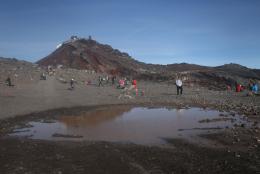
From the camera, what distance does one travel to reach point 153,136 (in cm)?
1452

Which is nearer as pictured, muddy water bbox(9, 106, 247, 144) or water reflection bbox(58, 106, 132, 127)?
muddy water bbox(9, 106, 247, 144)

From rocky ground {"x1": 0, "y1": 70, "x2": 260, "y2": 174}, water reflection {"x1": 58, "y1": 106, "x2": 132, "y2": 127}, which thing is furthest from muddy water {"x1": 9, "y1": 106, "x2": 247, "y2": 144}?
rocky ground {"x1": 0, "y1": 70, "x2": 260, "y2": 174}

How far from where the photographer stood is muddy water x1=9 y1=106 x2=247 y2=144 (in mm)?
14453

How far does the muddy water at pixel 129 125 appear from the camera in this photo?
569 inches

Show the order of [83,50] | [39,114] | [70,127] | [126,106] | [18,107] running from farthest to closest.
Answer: [83,50]
[126,106]
[18,107]
[39,114]
[70,127]

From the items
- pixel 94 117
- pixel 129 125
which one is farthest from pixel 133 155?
pixel 94 117

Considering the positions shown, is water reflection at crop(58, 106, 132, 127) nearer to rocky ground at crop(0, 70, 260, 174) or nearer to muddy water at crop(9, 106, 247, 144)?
muddy water at crop(9, 106, 247, 144)

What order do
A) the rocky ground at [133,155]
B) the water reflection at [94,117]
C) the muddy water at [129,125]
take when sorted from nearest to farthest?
the rocky ground at [133,155] < the muddy water at [129,125] < the water reflection at [94,117]

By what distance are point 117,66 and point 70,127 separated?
4337cm

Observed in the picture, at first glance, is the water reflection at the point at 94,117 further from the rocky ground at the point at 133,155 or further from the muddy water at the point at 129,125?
the rocky ground at the point at 133,155

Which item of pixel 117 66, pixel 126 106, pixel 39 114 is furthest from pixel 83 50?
pixel 39 114

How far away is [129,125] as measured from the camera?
17.8m

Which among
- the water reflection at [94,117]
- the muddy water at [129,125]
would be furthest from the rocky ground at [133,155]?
the water reflection at [94,117]

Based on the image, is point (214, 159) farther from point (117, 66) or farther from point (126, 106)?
point (117, 66)
